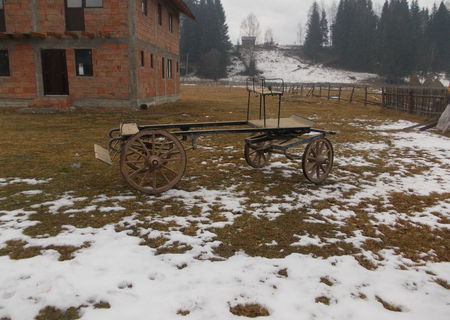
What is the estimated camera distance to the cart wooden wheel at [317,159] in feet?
19.5

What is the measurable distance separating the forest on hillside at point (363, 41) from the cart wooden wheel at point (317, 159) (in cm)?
8172

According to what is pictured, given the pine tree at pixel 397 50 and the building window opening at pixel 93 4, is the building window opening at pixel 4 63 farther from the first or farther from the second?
the pine tree at pixel 397 50

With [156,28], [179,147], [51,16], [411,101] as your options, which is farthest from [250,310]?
[156,28]

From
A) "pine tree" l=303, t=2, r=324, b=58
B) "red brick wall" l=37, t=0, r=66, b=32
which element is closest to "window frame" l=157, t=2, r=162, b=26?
"red brick wall" l=37, t=0, r=66, b=32

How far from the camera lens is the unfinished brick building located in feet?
54.3

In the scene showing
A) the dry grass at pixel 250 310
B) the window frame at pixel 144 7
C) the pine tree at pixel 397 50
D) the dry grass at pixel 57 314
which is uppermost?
the pine tree at pixel 397 50

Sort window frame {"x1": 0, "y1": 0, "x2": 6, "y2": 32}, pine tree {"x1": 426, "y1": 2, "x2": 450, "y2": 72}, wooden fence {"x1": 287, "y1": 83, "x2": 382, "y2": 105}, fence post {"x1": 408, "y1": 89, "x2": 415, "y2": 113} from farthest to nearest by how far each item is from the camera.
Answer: pine tree {"x1": 426, "y1": 2, "x2": 450, "y2": 72} < wooden fence {"x1": 287, "y1": 83, "x2": 382, "y2": 105} < fence post {"x1": 408, "y1": 89, "x2": 415, "y2": 113} < window frame {"x1": 0, "y1": 0, "x2": 6, "y2": 32}

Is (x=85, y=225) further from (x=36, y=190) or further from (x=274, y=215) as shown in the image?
(x=274, y=215)

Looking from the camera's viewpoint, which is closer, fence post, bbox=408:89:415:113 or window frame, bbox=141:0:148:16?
fence post, bbox=408:89:415:113

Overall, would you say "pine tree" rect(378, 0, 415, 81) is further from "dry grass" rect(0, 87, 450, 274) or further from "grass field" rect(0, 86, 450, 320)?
"grass field" rect(0, 86, 450, 320)

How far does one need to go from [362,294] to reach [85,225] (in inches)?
122

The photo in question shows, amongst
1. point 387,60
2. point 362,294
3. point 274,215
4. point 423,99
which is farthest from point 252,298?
point 387,60

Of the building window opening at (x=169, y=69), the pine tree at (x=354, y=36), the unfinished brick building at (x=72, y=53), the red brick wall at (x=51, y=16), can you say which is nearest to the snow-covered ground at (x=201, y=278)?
the unfinished brick building at (x=72, y=53)

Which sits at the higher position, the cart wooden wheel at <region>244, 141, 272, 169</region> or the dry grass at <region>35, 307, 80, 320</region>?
the cart wooden wheel at <region>244, 141, 272, 169</region>
